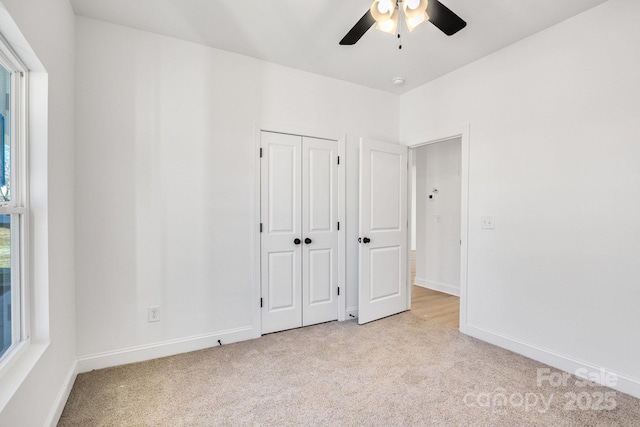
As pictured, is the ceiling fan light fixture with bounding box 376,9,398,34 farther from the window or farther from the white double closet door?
the window

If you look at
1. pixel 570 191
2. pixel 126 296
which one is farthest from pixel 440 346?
pixel 126 296

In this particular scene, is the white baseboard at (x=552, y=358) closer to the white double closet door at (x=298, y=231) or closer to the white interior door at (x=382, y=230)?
the white interior door at (x=382, y=230)

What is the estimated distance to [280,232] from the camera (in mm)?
3016

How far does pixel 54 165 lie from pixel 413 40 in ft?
9.01

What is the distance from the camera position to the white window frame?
1439mm

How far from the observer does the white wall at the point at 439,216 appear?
4.45 metres

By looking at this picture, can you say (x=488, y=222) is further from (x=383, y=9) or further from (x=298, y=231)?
(x=383, y=9)

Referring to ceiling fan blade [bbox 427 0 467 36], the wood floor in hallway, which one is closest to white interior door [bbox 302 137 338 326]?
the wood floor in hallway

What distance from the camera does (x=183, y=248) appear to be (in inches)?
101

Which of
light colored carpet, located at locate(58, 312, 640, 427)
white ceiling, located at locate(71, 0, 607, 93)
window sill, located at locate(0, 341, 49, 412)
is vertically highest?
white ceiling, located at locate(71, 0, 607, 93)

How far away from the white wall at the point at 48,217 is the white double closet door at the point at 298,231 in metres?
1.47

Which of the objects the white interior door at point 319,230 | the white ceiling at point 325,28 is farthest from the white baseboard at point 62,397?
the white ceiling at point 325,28

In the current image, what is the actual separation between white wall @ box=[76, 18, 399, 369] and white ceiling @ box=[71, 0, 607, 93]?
17cm

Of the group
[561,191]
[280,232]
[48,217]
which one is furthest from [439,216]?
[48,217]
